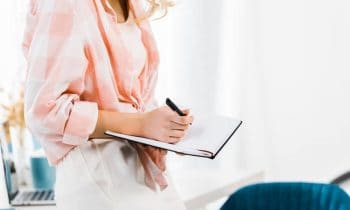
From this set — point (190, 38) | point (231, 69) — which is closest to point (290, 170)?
point (231, 69)

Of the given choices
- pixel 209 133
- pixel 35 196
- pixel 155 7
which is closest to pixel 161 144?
pixel 209 133

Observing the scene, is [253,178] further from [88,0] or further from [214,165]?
[88,0]

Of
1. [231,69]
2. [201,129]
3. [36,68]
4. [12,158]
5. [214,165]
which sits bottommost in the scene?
[214,165]

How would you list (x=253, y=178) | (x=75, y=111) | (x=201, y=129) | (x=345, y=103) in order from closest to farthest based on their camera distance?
(x=75, y=111)
(x=201, y=129)
(x=253, y=178)
(x=345, y=103)

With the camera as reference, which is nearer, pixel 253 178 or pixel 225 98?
pixel 253 178

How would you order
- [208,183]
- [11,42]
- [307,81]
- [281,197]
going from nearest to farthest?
[281,197]
[208,183]
[11,42]
[307,81]

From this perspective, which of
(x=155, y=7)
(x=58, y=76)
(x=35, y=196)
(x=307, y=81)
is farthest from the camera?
(x=307, y=81)

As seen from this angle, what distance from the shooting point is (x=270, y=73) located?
6.39 feet

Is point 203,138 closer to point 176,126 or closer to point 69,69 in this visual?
point 176,126

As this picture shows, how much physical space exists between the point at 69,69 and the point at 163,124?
0.17 meters

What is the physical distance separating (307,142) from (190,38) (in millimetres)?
560

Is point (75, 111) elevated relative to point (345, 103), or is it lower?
elevated

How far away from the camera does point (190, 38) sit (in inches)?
76.0

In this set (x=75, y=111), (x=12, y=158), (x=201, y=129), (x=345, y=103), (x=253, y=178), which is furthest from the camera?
→ (x=345, y=103)
